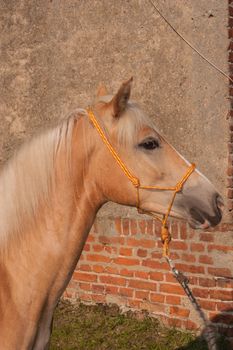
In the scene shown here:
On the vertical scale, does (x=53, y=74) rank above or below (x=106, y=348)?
above

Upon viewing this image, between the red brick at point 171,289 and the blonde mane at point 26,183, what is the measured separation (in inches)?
91.4

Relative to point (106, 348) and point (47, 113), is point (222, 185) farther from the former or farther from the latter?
point (47, 113)

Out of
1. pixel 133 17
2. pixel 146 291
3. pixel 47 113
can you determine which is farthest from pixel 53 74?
pixel 146 291

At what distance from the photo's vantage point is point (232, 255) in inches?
167

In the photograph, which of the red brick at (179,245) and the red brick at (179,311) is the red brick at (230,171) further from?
the red brick at (179,311)

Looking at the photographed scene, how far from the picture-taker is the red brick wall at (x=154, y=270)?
14.3 ft

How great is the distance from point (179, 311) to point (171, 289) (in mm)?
203

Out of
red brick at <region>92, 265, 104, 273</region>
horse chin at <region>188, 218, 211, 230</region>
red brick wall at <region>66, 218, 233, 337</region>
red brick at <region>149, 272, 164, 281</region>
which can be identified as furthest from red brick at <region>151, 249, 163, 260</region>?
horse chin at <region>188, 218, 211, 230</region>

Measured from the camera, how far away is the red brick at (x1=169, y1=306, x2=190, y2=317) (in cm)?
462

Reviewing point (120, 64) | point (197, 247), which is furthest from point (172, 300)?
point (120, 64)

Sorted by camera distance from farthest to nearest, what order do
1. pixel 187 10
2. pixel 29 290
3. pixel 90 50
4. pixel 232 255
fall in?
1. pixel 90 50
2. pixel 187 10
3. pixel 232 255
4. pixel 29 290

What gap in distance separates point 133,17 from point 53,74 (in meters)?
1.12

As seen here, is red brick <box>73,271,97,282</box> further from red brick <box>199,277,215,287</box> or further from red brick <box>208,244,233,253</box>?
red brick <box>208,244,233,253</box>

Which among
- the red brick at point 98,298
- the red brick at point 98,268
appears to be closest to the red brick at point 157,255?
the red brick at point 98,268
